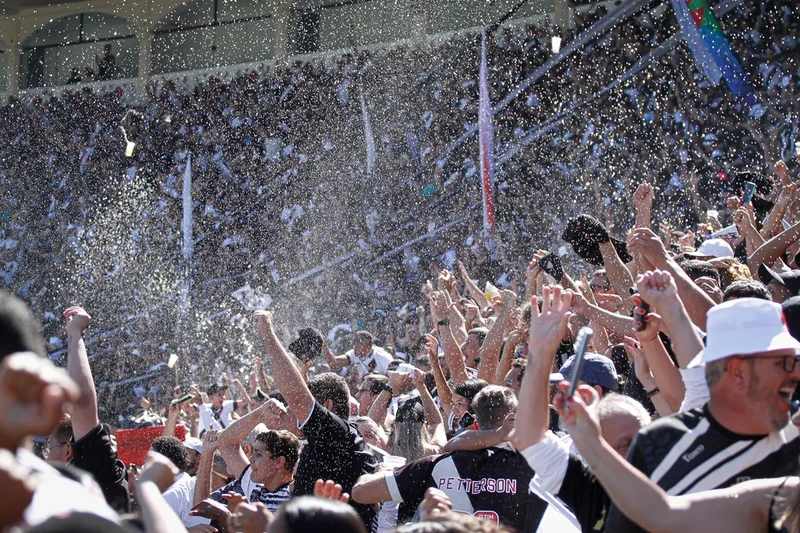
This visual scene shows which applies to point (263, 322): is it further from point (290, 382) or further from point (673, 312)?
point (673, 312)

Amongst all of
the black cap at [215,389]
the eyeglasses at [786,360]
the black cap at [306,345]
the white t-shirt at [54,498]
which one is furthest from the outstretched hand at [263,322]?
the black cap at [215,389]

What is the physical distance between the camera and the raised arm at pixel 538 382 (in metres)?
Result: 2.49

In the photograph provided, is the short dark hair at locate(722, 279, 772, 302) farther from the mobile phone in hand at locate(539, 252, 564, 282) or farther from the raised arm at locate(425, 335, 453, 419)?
the raised arm at locate(425, 335, 453, 419)

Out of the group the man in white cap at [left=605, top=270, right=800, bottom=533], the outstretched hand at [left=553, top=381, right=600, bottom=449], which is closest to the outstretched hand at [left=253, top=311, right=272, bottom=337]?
the man in white cap at [left=605, top=270, right=800, bottom=533]

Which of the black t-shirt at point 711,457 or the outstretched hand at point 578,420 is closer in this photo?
the outstretched hand at point 578,420

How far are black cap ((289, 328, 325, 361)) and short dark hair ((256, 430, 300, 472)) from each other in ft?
8.44

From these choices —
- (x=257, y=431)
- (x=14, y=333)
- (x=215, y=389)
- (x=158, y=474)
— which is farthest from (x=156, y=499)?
(x=215, y=389)

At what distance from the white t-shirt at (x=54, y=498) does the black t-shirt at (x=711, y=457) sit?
123 centimetres

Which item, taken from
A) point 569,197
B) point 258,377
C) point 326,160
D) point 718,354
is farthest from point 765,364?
point 326,160

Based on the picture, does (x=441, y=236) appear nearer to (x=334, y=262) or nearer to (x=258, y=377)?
(x=334, y=262)

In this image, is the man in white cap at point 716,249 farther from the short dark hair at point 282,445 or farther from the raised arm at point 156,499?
the raised arm at point 156,499

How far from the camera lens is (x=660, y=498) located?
197 cm

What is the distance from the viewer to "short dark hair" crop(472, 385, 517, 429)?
11.4 feet

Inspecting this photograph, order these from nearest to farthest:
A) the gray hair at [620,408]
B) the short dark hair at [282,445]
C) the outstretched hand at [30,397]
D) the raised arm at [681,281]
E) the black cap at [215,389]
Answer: the outstretched hand at [30,397] → the gray hair at [620,408] → the raised arm at [681,281] → the short dark hair at [282,445] → the black cap at [215,389]
